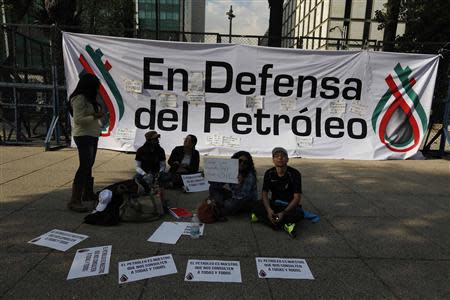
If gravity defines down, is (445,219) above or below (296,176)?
below

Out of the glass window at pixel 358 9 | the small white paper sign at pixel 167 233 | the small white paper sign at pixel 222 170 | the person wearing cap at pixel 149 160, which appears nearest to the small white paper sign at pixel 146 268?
the small white paper sign at pixel 167 233

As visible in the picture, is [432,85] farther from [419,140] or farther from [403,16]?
[403,16]

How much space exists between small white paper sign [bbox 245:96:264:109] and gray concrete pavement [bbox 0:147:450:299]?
8.35 feet

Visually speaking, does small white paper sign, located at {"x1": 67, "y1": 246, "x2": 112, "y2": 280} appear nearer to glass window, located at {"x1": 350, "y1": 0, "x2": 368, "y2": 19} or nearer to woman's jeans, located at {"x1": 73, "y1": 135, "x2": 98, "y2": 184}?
woman's jeans, located at {"x1": 73, "y1": 135, "x2": 98, "y2": 184}

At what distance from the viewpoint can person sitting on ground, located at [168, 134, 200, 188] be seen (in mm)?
5391

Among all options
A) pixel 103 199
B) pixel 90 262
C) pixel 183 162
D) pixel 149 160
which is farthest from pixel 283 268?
pixel 183 162

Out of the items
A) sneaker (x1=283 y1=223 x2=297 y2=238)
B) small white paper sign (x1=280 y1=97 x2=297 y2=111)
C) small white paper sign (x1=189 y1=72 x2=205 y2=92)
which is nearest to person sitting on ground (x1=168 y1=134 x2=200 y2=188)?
sneaker (x1=283 y1=223 x2=297 y2=238)

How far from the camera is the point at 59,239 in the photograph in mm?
3393

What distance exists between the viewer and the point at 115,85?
773 centimetres

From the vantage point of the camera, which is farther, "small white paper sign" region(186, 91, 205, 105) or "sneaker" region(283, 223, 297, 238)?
"small white paper sign" region(186, 91, 205, 105)

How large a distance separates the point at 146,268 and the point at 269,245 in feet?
4.23

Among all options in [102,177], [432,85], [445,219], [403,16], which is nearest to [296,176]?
[445,219]

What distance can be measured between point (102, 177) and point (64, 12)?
296 inches

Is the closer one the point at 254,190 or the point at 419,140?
the point at 254,190
